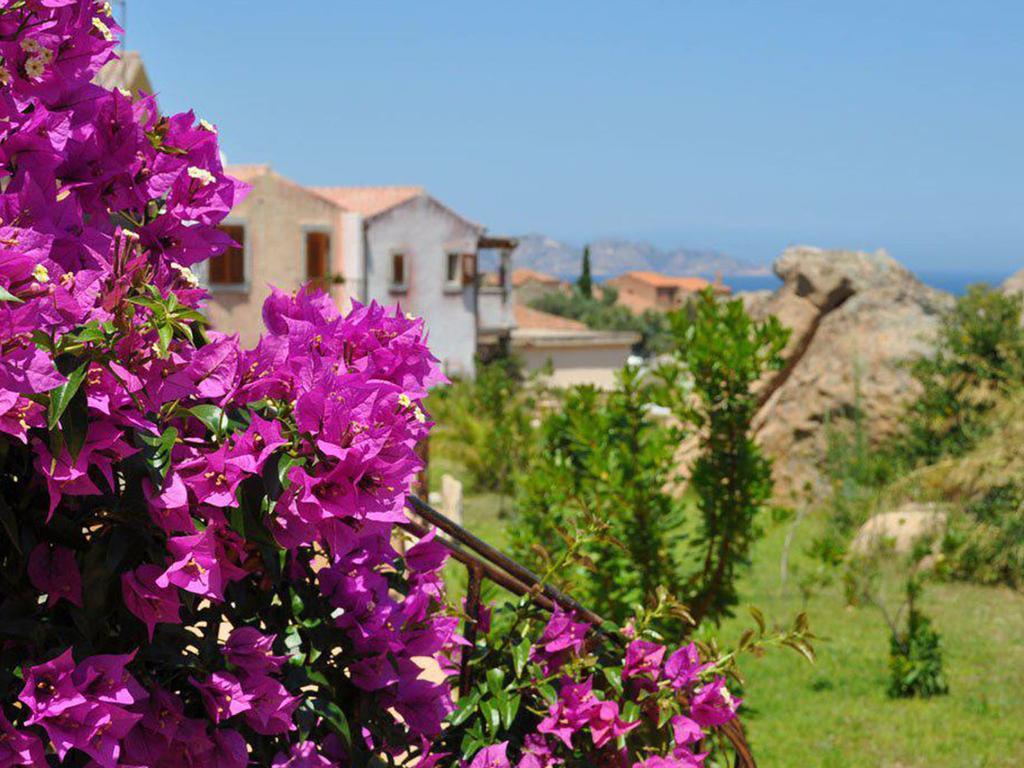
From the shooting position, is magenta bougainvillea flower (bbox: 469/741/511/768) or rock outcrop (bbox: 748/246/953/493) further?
rock outcrop (bbox: 748/246/953/493)

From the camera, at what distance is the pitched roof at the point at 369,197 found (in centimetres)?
3431

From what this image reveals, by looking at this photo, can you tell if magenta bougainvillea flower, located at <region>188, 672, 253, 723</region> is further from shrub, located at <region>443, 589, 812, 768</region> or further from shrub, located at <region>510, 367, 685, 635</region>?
shrub, located at <region>510, 367, 685, 635</region>

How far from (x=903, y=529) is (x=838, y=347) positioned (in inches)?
170

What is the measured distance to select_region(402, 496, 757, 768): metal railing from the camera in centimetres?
219

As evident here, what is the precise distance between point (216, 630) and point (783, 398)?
13.1 meters

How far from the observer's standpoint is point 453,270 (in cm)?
3525

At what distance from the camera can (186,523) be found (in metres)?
1.35

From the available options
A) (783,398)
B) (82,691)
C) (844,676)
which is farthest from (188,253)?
(783,398)

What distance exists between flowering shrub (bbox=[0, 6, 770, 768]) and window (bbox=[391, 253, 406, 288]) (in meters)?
32.7

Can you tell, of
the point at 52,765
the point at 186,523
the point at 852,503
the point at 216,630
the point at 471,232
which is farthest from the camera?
the point at 471,232

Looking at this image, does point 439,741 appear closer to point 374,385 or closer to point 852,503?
point 374,385

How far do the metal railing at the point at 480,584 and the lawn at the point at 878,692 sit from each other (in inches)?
98.5

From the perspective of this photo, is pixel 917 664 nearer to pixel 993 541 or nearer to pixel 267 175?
pixel 993 541

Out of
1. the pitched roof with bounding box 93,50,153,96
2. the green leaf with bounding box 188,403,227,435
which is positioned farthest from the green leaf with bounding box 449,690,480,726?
the pitched roof with bounding box 93,50,153,96
